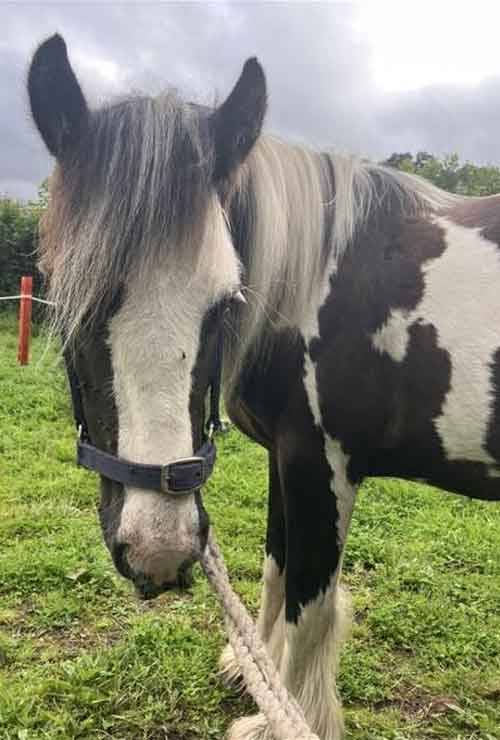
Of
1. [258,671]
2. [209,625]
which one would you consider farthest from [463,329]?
[209,625]

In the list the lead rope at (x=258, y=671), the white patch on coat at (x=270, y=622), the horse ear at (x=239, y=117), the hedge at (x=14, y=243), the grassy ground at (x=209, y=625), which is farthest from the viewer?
the hedge at (x=14, y=243)

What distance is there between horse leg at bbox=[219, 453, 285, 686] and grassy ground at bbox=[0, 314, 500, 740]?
0.09 m

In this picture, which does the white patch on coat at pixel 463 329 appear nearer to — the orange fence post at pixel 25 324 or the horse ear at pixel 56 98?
the horse ear at pixel 56 98

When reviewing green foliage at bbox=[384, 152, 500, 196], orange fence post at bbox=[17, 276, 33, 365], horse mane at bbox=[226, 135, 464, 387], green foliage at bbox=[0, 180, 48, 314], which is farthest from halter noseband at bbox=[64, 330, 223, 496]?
green foliage at bbox=[384, 152, 500, 196]

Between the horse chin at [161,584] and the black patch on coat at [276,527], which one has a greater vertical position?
the horse chin at [161,584]

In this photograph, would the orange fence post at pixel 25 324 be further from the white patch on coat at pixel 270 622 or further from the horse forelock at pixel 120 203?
the horse forelock at pixel 120 203

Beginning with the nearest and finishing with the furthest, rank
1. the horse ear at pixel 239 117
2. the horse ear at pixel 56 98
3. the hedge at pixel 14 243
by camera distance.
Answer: the horse ear at pixel 56 98 → the horse ear at pixel 239 117 → the hedge at pixel 14 243

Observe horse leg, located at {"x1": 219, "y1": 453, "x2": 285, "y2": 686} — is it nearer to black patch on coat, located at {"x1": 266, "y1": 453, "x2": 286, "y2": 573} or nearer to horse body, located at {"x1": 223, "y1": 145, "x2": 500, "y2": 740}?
black patch on coat, located at {"x1": 266, "y1": 453, "x2": 286, "y2": 573}

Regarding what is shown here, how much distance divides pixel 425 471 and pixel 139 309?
118 centimetres

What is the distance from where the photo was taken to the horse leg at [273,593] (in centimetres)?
253

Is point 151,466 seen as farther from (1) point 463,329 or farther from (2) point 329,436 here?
(1) point 463,329

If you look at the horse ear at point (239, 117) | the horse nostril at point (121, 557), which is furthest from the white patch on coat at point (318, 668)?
the horse ear at point (239, 117)

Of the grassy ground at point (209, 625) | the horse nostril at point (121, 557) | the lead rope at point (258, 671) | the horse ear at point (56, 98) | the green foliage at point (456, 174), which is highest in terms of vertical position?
the green foliage at point (456, 174)

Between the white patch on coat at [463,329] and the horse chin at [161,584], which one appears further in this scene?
the white patch on coat at [463,329]
